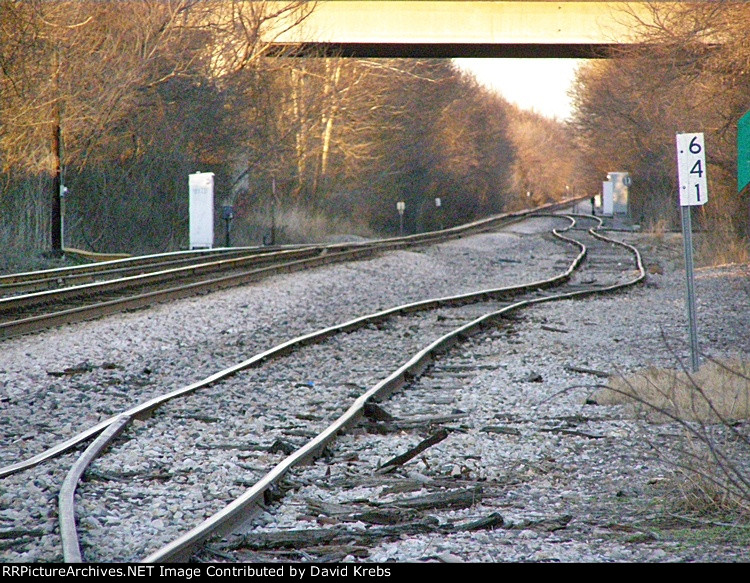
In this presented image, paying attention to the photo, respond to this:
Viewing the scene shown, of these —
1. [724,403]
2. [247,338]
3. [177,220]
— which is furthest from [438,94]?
[724,403]

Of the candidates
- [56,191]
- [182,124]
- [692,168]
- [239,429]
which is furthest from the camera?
[182,124]

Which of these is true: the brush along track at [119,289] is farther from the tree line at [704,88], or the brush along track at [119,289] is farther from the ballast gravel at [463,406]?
the tree line at [704,88]

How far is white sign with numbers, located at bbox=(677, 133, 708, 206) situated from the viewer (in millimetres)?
10016

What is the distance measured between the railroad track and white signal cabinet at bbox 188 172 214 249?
45.6 feet

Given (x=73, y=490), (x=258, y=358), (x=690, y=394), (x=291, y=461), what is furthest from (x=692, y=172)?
(x=73, y=490)

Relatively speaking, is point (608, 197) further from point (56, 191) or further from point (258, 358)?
point (258, 358)

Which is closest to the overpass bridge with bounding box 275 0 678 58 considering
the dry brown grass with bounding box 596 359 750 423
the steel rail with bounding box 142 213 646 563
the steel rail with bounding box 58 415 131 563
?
the steel rail with bounding box 142 213 646 563

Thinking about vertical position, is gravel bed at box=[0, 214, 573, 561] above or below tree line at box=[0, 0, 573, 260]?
below

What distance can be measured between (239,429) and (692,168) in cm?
516

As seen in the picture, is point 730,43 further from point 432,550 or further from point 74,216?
point 432,550

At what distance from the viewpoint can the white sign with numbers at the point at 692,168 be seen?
1002 cm

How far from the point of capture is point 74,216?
27891 millimetres

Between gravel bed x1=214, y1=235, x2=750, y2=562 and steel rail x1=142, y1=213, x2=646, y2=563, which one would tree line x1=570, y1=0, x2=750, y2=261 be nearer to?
steel rail x1=142, y1=213, x2=646, y2=563

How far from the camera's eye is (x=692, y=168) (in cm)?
1004
